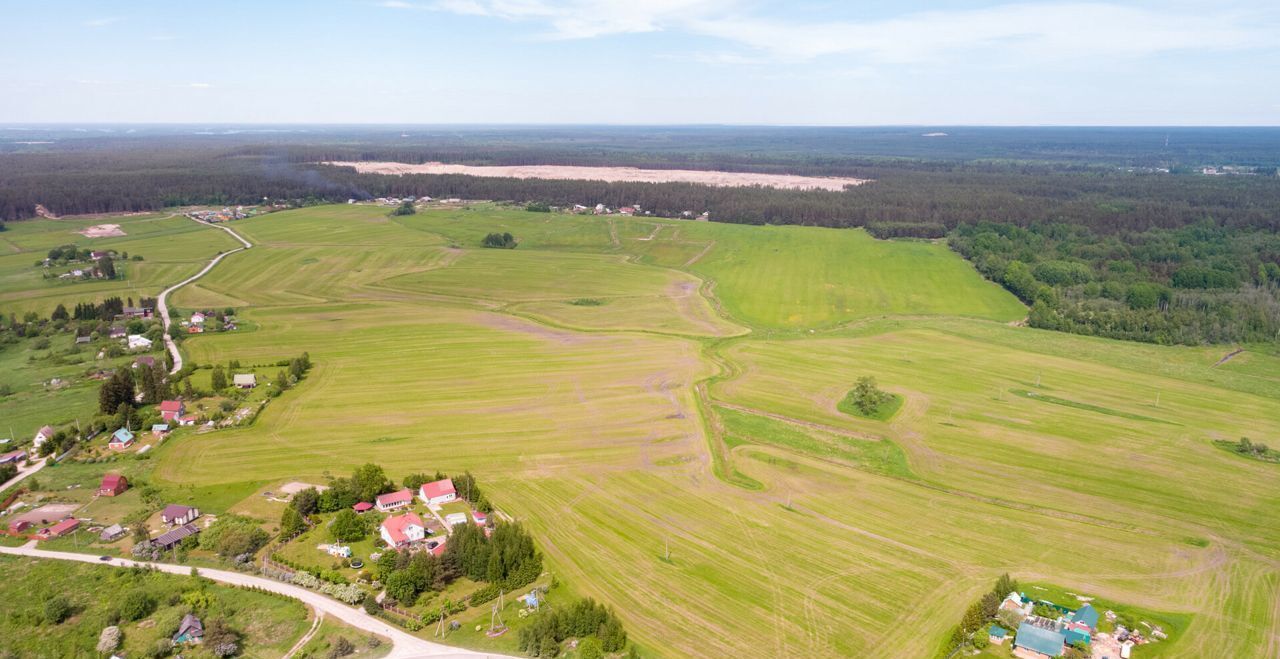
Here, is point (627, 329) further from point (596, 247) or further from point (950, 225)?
point (950, 225)

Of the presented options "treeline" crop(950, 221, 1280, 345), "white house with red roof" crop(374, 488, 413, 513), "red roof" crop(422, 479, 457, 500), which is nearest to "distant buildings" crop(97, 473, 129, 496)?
"white house with red roof" crop(374, 488, 413, 513)

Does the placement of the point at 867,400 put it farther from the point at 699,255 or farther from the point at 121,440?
the point at 699,255

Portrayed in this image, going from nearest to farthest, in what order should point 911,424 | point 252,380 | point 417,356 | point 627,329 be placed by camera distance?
point 911,424, point 252,380, point 417,356, point 627,329

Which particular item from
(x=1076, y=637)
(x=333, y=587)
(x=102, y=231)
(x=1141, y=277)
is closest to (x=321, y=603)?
(x=333, y=587)

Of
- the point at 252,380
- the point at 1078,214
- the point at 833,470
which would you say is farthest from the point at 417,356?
the point at 1078,214

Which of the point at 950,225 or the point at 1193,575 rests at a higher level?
the point at 950,225

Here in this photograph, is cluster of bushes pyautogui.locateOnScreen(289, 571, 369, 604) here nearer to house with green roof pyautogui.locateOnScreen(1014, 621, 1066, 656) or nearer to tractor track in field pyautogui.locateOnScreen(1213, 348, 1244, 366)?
house with green roof pyautogui.locateOnScreen(1014, 621, 1066, 656)

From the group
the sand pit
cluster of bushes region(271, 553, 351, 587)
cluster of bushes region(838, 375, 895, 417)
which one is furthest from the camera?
the sand pit
